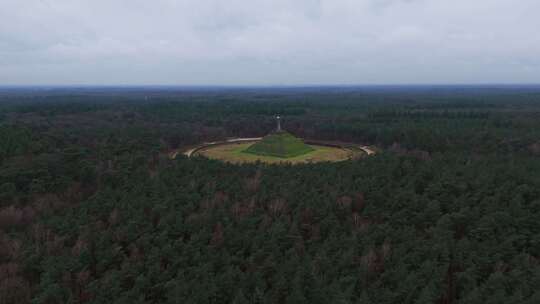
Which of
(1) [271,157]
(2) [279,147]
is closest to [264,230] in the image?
(1) [271,157]

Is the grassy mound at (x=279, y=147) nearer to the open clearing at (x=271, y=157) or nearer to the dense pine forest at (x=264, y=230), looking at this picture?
the open clearing at (x=271, y=157)

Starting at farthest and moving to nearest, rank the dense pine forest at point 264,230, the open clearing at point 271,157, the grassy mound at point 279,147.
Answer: the grassy mound at point 279,147, the open clearing at point 271,157, the dense pine forest at point 264,230

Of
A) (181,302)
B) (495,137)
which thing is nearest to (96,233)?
(181,302)

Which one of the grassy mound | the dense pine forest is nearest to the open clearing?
the grassy mound

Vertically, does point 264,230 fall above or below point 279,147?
below

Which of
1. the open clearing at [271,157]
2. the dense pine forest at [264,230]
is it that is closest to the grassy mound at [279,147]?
the open clearing at [271,157]

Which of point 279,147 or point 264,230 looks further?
point 279,147

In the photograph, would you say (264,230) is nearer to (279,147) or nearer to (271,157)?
(271,157)
